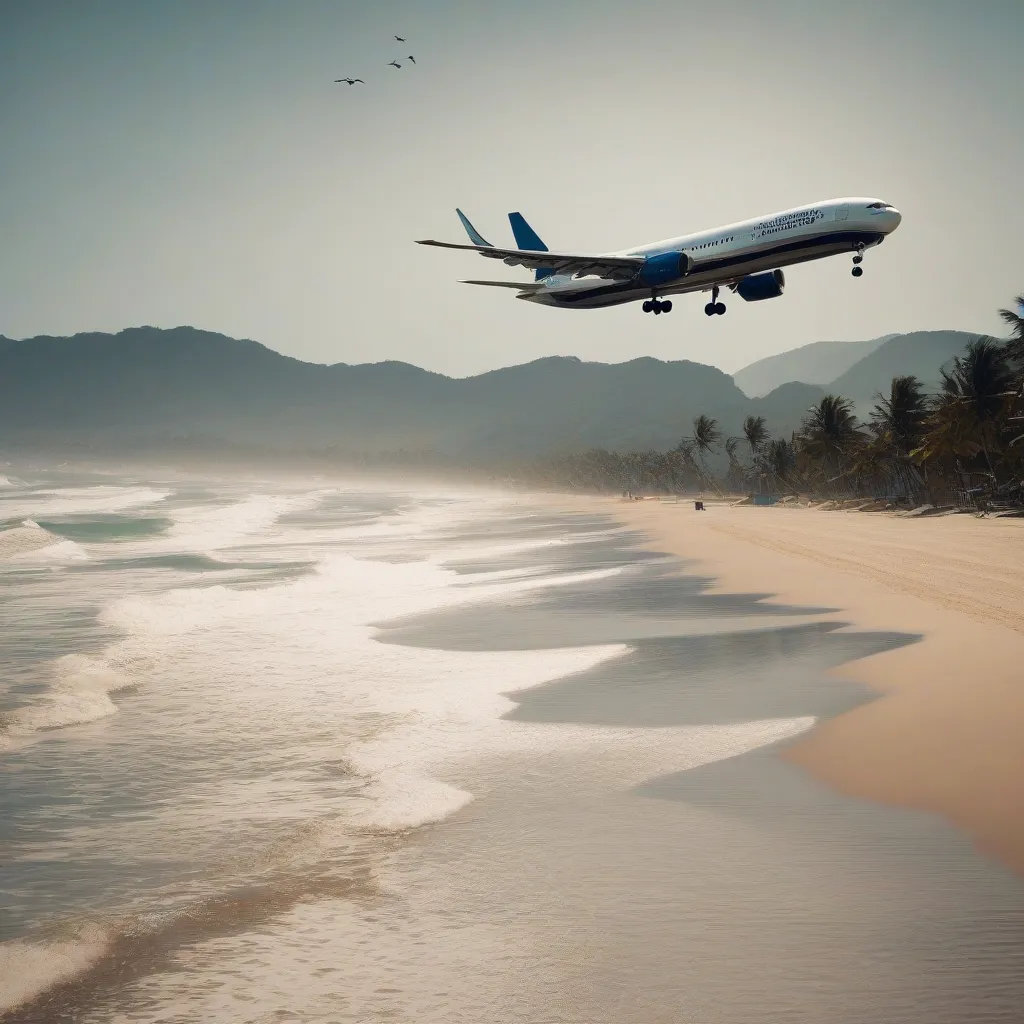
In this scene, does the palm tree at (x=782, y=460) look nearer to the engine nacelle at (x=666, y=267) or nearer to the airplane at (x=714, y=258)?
the airplane at (x=714, y=258)

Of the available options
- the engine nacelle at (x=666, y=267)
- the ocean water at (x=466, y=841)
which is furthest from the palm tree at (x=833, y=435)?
the ocean water at (x=466, y=841)

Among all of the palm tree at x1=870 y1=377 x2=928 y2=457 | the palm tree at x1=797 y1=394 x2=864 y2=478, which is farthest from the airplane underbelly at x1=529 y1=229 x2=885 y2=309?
the palm tree at x1=797 y1=394 x2=864 y2=478

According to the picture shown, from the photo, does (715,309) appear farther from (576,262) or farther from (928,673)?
(928,673)

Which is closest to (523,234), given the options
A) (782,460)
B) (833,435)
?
(833,435)

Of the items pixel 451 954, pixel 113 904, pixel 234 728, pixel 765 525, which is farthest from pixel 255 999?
pixel 765 525

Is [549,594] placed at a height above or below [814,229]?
below

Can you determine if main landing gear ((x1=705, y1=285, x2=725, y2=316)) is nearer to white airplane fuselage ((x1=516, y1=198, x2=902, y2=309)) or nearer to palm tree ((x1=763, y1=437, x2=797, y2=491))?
white airplane fuselage ((x1=516, y1=198, x2=902, y2=309))

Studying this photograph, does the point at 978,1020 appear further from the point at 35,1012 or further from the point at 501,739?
the point at 501,739
